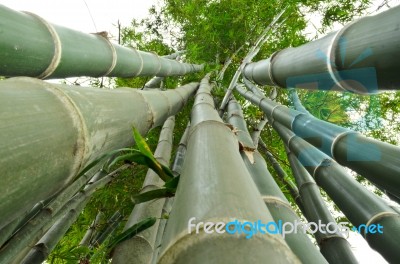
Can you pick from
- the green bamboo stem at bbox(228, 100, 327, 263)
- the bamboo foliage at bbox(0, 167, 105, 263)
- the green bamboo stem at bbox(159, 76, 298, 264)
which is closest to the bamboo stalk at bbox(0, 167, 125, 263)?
the bamboo foliage at bbox(0, 167, 105, 263)

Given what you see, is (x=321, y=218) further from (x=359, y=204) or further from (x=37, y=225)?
(x=37, y=225)

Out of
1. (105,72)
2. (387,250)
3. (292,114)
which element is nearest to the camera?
(387,250)

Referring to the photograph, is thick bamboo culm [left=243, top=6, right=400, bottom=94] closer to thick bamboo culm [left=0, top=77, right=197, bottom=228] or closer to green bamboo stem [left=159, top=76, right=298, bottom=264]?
green bamboo stem [left=159, top=76, right=298, bottom=264]

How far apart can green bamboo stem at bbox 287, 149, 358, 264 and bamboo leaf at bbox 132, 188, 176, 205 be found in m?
1.39

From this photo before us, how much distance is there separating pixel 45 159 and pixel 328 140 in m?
1.66

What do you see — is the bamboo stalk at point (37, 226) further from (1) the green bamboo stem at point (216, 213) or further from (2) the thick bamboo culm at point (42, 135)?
(1) the green bamboo stem at point (216, 213)

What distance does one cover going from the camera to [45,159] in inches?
33.3

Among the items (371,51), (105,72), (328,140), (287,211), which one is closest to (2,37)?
(105,72)

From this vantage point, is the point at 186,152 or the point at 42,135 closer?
the point at 42,135

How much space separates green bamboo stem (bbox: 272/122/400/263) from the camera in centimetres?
163

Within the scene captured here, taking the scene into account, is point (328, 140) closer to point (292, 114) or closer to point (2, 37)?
point (292, 114)

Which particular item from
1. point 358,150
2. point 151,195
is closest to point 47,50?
point 151,195

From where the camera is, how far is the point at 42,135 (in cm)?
84

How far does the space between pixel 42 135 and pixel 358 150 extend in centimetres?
154
